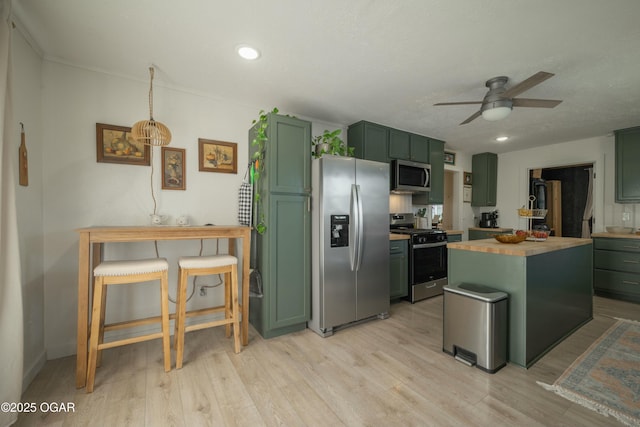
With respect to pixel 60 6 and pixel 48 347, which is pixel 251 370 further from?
pixel 60 6

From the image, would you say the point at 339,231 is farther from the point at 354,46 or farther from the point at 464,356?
the point at 354,46

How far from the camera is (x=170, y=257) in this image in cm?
265

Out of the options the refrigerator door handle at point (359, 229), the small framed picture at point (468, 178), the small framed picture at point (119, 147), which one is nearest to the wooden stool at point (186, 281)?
the small framed picture at point (119, 147)

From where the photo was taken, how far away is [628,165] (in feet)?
12.7

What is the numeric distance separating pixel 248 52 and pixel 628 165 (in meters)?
5.33

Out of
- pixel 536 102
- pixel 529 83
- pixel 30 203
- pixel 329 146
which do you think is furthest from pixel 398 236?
pixel 30 203

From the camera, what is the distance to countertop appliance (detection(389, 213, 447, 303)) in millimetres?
3646

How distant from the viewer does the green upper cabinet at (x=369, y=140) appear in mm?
3664

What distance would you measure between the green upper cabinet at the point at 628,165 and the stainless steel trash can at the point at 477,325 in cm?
358

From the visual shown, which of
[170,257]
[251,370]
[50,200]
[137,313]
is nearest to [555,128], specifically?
[251,370]

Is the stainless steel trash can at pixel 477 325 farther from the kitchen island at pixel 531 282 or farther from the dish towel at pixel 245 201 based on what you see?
the dish towel at pixel 245 201

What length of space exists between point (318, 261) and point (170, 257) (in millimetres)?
1457

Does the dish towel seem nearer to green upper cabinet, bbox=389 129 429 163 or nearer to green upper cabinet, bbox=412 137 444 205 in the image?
green upper cabinet, bbox=389 129 429 163

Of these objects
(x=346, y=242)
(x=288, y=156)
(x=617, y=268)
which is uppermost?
(x=288, y=156)
